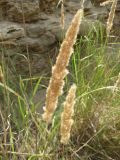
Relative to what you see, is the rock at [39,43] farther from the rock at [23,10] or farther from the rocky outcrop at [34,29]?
the rock at [23,10]

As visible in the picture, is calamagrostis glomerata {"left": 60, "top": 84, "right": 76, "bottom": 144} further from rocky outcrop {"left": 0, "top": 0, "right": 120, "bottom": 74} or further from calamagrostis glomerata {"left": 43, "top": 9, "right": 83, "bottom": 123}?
rocky outcrop {"left": 0, "top": 0, "right": 120, "bottom": 74}

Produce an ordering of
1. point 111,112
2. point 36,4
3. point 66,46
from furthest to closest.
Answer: point 36,4
point 111,112
point 66,46

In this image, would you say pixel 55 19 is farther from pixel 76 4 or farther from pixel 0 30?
pixel 0 30

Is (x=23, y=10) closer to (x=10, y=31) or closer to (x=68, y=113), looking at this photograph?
(x=10, y=31)

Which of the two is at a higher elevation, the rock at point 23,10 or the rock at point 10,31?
the rock at point 23,10

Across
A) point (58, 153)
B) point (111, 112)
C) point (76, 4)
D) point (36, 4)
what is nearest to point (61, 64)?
point (58, 153)

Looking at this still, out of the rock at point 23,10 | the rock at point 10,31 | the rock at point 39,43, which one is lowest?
the rock at point 39,43

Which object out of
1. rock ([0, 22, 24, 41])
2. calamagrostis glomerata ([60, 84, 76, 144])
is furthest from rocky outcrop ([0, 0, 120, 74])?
calamagrostis glomerata ([60, 84, 76, 144])

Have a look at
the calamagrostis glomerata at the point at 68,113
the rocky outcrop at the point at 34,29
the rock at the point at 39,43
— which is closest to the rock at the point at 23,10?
the rocky outcrop at the point at 34,29
